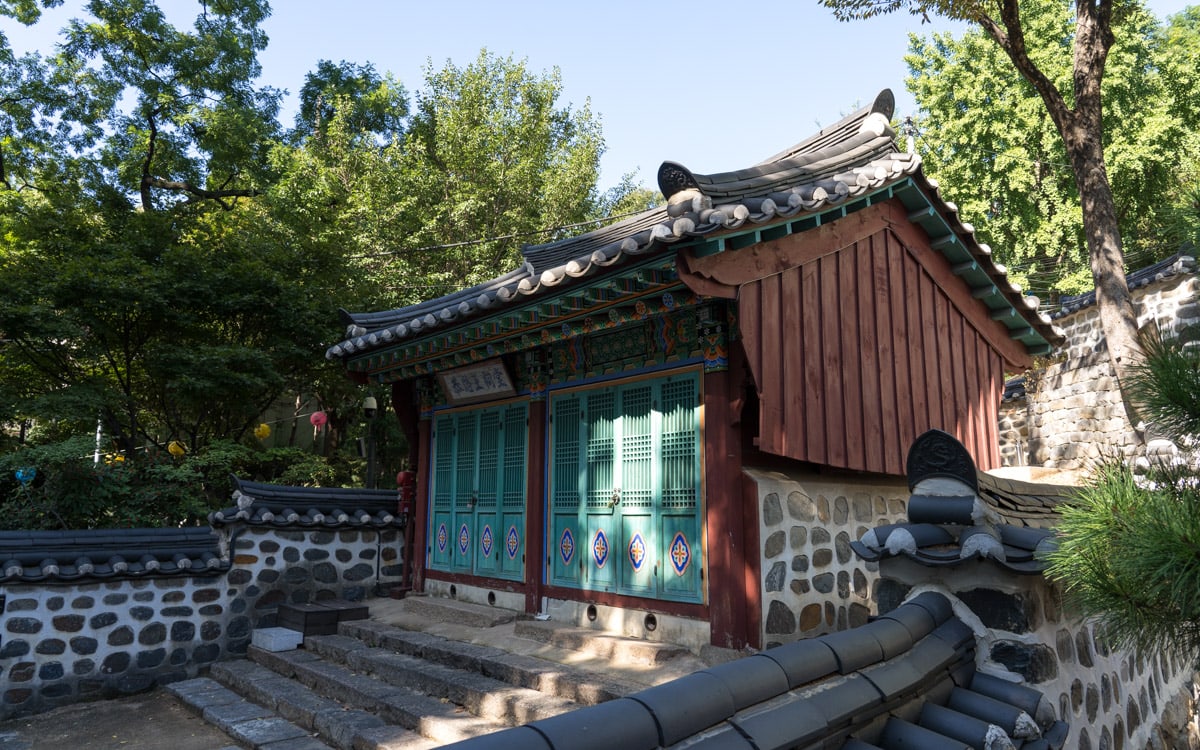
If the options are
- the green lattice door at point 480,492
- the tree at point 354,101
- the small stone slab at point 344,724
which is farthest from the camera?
the tree at point 354,101

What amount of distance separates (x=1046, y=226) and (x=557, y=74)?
13073 millimetres

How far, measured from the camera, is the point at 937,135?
18.9 metres

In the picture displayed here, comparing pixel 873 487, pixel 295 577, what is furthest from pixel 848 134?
pixel 295 577

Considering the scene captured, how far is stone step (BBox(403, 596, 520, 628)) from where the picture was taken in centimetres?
677

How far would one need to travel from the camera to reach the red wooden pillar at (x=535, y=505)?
6793 mm

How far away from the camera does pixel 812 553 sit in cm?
564

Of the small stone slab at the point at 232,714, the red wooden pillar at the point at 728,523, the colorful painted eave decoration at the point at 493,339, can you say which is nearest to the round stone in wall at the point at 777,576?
the red wooden pillar at the point at 728,523

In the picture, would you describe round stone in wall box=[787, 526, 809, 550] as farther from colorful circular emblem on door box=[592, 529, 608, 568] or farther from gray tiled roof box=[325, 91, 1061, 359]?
gray tiled roof box=[325, 91, 1061, 359]

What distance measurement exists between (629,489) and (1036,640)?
3.61m

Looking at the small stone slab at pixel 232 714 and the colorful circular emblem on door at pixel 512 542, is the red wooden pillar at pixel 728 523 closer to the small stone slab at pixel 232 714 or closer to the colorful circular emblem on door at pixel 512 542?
the colorful circular emblem on door at pixel 512 542

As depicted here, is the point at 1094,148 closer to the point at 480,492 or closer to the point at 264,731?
the point at 480,492

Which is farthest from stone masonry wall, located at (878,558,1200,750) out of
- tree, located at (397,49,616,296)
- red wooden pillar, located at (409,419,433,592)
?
tree, located at (397,49,616,296)

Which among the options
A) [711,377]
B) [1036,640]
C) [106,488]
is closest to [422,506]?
[106,488]

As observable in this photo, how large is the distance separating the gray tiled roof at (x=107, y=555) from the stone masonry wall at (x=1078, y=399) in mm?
13317
